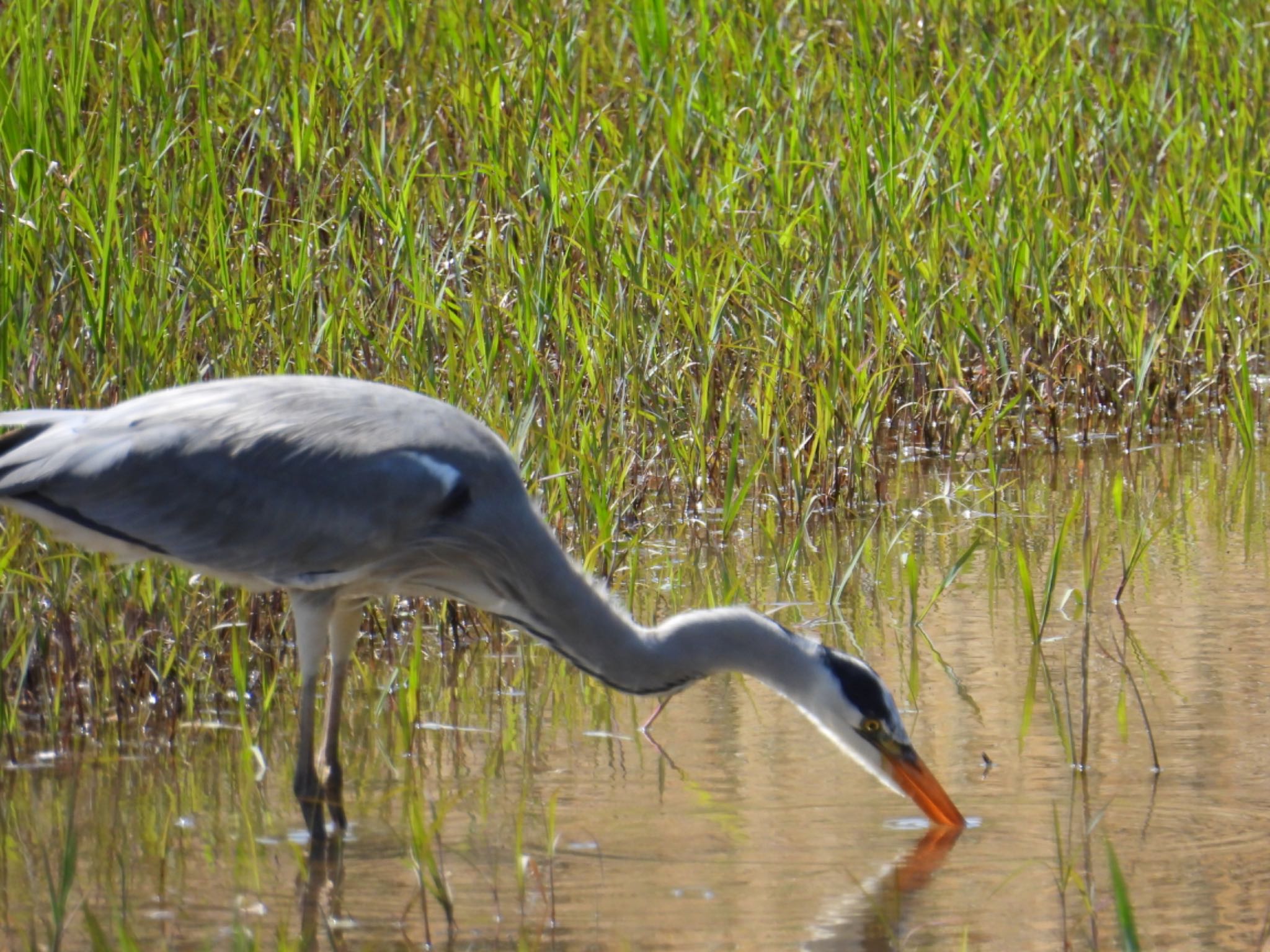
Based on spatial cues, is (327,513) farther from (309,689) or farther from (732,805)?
(732,805)

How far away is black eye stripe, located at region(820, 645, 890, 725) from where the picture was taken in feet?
12.1

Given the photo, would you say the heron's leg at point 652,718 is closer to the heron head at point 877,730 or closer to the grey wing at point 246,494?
the heron head at point 877,730

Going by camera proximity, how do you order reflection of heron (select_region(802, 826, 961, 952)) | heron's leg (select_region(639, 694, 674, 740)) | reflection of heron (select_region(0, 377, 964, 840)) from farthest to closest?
heron's leg (select_region(639, 694, 674, 740))
reflection of heron (select_region(0, 377, 964, 840))
reflection of heron (select_region(802, 826, 961, 952))

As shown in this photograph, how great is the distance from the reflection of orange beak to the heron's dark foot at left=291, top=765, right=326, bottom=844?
42.1 inches

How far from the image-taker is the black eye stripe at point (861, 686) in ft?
12.1

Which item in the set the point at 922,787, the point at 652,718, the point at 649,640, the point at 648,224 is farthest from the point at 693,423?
the point at 922,787

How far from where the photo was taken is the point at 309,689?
389 cm

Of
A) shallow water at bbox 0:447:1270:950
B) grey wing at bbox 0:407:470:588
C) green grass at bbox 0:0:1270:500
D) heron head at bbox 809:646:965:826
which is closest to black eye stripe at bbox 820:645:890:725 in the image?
heron head at bbox 809:646:965:826

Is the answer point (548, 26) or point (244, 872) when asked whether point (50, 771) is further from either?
point (548, 26)

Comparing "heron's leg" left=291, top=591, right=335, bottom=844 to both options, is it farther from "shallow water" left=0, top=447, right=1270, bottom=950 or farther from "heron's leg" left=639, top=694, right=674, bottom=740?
"heron's leg" left=639, top=694, right=674, bottom=740

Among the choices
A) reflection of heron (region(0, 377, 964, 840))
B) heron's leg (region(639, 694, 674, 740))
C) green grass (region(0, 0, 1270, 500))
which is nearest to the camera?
reflection of heron (region(0, 377, 964, 840))

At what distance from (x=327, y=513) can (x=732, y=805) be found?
3.21 feet

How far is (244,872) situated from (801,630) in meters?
1.73

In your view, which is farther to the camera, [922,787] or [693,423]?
[693,423]
